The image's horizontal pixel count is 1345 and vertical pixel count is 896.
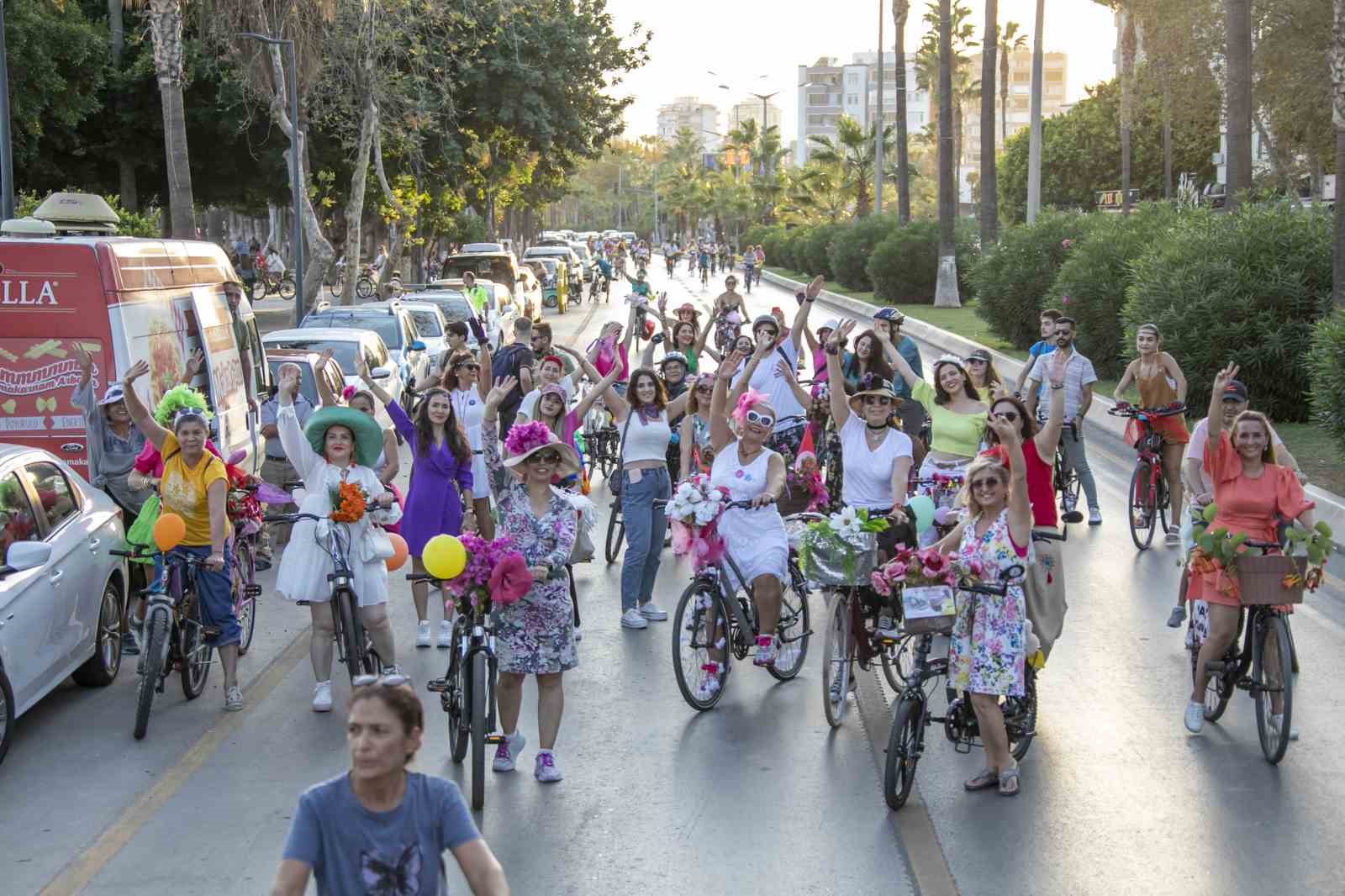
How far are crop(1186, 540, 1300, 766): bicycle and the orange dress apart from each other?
15 centimetres

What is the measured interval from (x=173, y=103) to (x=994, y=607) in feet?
68.3

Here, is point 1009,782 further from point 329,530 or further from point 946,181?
point 946,181

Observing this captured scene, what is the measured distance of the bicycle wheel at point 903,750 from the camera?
7285mm

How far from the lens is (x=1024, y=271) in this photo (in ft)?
103

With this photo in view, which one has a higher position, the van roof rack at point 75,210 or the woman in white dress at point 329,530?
the van roof rack at point 75,210

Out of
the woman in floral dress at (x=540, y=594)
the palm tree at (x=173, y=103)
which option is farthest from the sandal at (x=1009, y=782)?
the palm tree at (x=173, y=103)

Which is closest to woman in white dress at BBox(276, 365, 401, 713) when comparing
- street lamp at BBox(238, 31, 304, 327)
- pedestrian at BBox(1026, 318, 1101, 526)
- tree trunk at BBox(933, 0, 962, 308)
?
pedestrian at BBox(1026, 318, 1101, 526)

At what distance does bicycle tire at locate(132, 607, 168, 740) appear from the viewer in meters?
8.72

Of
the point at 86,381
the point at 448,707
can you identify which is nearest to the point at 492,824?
the point at 448,707

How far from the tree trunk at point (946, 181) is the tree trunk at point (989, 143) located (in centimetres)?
128

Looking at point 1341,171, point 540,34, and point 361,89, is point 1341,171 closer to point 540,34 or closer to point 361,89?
point 361,89

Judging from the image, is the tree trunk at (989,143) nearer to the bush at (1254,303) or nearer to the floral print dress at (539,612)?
the bush at (1254,303)

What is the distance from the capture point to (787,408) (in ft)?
46.9

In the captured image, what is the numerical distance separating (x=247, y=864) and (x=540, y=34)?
38.5m
